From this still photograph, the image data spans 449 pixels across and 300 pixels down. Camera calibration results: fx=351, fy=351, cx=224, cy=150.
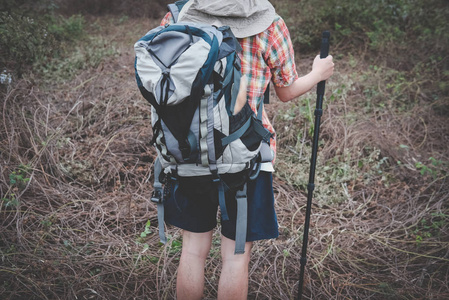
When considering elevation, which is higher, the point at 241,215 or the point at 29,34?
the point at 29,34

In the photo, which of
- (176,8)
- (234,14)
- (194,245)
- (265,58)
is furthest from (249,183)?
(176,8)

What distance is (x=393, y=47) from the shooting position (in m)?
5.47

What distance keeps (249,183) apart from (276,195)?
179 cm

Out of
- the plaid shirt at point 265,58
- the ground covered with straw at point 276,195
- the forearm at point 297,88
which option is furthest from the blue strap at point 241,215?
the ground covered with straw at point 276,195

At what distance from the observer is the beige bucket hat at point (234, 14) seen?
1.44 m

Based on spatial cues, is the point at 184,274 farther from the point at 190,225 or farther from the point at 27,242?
the point at 27,242

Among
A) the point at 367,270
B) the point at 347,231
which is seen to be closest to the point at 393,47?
the point at 347,231

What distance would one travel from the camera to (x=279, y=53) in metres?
1.54

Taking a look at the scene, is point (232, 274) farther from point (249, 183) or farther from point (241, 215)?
point (249, 183)

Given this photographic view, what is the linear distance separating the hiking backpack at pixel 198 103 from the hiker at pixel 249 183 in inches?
4.3

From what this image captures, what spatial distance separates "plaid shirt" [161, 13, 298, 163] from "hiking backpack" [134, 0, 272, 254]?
0.11 meters

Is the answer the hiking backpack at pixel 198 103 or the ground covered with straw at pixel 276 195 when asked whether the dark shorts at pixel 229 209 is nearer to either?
the hiking backpack at pixel 198 103

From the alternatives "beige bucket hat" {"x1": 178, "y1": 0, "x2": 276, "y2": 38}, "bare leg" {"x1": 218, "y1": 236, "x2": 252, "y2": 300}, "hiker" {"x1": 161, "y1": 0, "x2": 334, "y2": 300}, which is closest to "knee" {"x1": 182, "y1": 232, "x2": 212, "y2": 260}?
"hiker" {"x1": 161, "y1": 0, "x2": 334, "y2": 300}

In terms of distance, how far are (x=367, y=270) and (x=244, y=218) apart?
5.23 ft
